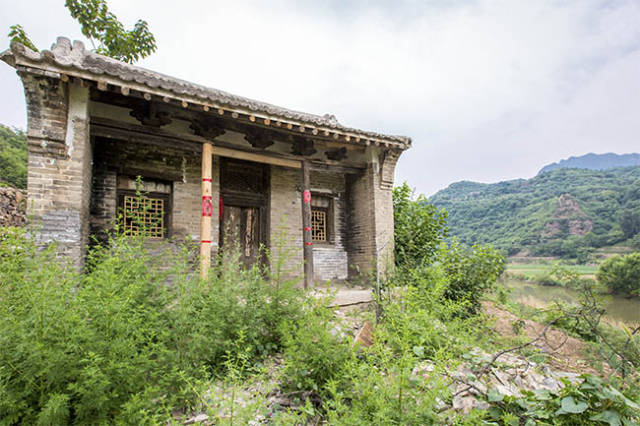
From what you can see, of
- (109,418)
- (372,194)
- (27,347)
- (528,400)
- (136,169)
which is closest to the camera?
(27,347)

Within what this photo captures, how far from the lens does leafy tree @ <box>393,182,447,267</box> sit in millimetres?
8258

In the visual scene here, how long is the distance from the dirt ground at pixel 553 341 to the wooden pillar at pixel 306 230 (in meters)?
3.49

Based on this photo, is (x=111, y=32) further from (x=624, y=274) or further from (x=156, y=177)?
(x=624, y=274)

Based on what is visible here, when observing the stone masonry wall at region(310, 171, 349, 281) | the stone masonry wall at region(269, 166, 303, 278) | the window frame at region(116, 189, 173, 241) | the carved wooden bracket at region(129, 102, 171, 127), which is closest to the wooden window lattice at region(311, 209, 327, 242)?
the stone masonry wall at region(310, 171, 349, 281)

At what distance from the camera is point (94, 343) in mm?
2180

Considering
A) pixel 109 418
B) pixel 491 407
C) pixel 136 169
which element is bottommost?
pixel 491 407

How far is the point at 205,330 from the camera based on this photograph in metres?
2.87

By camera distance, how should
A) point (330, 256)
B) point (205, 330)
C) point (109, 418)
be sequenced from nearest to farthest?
point (109, 418) → point (205, 330) → point (330, 256)

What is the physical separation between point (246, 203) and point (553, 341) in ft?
23.3

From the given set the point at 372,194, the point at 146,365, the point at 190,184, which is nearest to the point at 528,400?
the point at 146,365

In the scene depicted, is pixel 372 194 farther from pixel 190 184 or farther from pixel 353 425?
pixel 353 425

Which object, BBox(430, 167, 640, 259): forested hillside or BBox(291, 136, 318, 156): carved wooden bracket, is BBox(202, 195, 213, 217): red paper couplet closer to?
BBox(291, 136, 318, 156): carved wooden bracket

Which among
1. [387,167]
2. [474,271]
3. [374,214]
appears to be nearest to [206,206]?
[374,214]

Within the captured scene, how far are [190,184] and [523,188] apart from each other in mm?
64231
